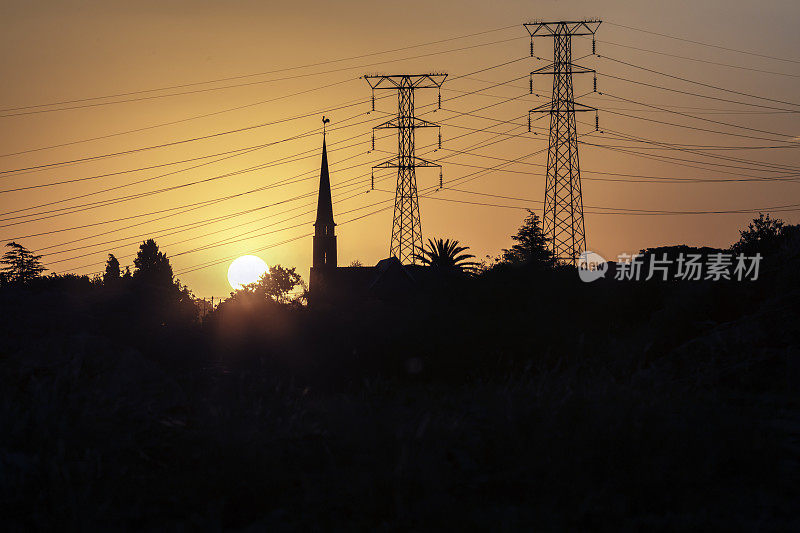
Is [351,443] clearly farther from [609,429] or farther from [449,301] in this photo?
[449,301]

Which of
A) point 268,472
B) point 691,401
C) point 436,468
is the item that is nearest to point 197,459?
point 268,472

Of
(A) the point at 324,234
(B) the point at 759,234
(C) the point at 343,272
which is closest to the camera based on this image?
(B) the point at 759,234

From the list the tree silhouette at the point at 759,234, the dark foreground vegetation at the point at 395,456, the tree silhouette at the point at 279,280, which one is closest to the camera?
the dark foreground vegetation at the point at 395,456

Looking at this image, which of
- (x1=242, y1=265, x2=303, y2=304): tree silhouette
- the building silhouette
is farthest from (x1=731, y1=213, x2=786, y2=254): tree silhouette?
(x1=242, y1=265, x2=303, y2=304): tree silhouette

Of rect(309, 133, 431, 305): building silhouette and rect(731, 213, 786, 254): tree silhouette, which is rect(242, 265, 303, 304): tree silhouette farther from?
rect(731, 213, 786, 254): tree silhouette

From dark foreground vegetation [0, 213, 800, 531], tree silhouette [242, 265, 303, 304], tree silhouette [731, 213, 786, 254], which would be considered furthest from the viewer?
tree silhouette [242, 265, 303, 304]

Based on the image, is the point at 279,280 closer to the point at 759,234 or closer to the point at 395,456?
the point at 759,234

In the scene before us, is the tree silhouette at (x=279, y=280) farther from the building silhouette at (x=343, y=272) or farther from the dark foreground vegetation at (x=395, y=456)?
the dark foreground vegetation at (x=395, y=456)

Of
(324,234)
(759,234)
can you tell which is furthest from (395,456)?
(324,234)

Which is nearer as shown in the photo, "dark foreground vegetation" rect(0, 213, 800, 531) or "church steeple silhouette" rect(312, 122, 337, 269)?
"dark foreground vegetation" rect(0, 213, 800, 531)

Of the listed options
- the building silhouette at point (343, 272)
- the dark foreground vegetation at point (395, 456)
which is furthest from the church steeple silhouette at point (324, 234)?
the dark foreground vegetation at point (395, 456)

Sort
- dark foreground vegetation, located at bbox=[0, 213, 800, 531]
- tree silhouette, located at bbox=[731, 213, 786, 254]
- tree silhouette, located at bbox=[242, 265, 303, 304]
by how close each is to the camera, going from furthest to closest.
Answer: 1. tree silhouette, located at bbox=[242, 265, 303, 304]
2. tree silhouette, located at bbox=[731, 213, 786, 254]
3. dark foreground vegetation, located at bbox=[0, 213, 800, 531]

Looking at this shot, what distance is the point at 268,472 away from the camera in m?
7.79

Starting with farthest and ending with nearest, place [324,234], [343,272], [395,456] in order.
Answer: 1. [324,234]
2. [343,272]
3. [395,456]
